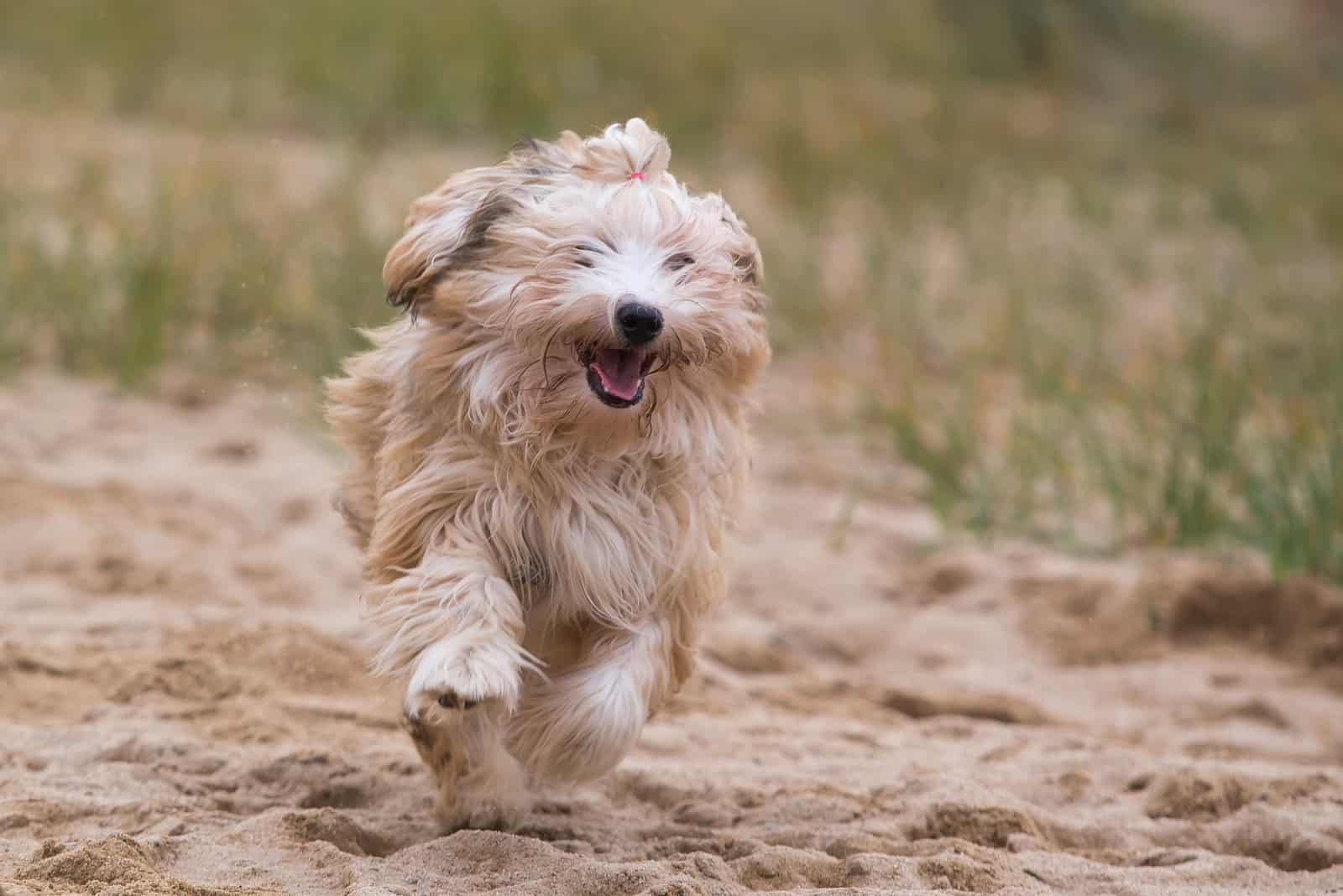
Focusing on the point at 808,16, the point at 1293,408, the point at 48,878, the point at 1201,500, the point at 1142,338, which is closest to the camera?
the point at 48,878

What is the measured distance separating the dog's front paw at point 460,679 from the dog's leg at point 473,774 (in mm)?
269

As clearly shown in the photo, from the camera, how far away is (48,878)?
311cm

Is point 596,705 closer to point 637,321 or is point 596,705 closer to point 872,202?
point 637,321

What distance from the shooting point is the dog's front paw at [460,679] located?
3.11 metres

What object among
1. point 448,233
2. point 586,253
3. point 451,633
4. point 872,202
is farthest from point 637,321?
point 872,202

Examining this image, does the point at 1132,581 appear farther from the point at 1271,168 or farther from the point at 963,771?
the point at 1271,168

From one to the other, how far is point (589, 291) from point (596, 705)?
0.82 m

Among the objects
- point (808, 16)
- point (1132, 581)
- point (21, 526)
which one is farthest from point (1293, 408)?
point (808, 16)

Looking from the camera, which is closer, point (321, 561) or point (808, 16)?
point (321, 561)

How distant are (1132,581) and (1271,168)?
8089mm

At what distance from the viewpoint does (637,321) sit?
3254mm

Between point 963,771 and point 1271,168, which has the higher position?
point 1271,168

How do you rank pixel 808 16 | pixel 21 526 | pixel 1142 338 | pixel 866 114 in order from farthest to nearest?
pixel 808 16
pixel 866 114
pixel 1142 338
pixel 21 526

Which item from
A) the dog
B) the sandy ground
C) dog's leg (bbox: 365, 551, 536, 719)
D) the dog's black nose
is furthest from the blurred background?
dog's leg (bbox: 365, 551, 536, 719)
